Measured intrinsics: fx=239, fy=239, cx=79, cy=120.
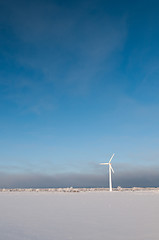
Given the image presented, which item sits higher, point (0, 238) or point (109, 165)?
point (109, 165)

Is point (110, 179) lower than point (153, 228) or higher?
higher

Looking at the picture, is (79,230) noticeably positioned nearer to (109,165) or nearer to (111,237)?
(111,237)

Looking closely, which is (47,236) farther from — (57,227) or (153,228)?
(153,228)

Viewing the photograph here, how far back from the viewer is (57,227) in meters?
7.91

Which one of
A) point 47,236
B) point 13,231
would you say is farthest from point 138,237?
point 13,231

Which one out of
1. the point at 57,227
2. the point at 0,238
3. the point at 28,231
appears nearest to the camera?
the point at 0,238

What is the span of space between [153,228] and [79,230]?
236 centimetres

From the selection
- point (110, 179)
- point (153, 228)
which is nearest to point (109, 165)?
point (110, 179)

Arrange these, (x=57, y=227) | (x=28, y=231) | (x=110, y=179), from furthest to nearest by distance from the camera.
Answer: (x=110, y=179), (x=57, y=227), (x=28, y=231)

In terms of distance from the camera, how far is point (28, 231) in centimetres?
728

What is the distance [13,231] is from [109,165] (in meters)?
73.1

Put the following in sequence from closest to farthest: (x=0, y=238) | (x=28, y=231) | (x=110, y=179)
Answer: (x=0, y=238)
(x=28, y=231)
(x=110, y=179)

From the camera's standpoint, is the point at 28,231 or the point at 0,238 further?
the point at 28,231

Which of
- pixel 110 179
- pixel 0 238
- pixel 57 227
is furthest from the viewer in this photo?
pixel 110 179
